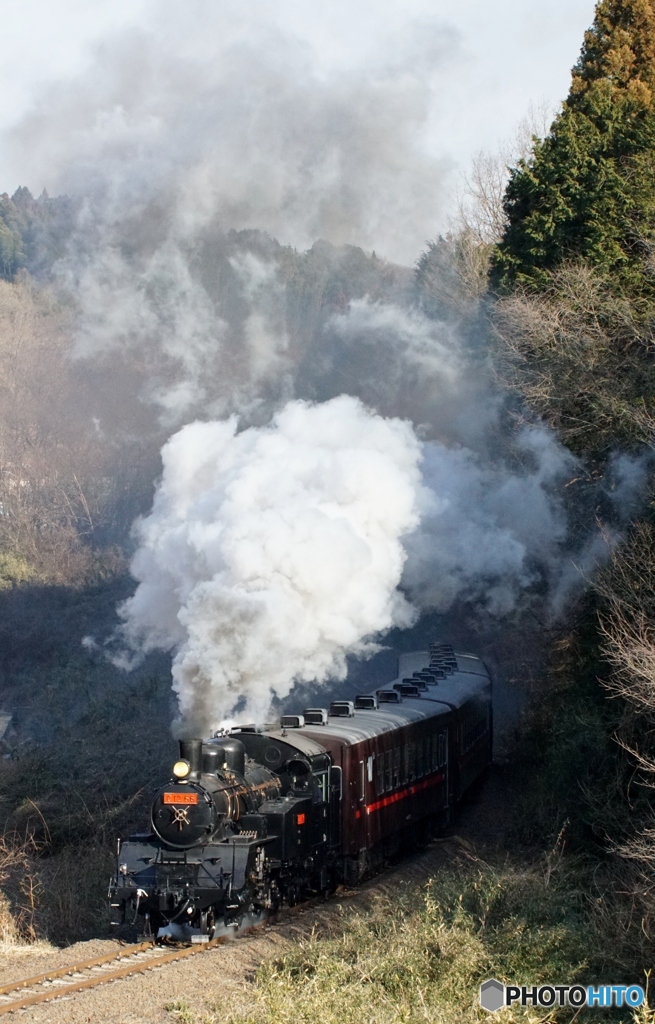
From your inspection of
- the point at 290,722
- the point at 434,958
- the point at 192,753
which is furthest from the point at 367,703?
the point at 434,958

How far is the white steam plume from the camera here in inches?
611

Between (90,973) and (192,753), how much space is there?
8.43ft

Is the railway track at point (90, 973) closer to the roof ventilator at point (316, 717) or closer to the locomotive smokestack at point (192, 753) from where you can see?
the locomotive smokestack at point (192, 753)

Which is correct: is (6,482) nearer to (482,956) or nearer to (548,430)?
(548,430)

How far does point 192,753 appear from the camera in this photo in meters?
12.1

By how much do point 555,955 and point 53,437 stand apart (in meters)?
41.7

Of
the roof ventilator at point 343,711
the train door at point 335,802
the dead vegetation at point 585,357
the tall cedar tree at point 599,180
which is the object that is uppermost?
the tall cedar tree at point 599,180

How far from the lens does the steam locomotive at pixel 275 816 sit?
1171 centimetres

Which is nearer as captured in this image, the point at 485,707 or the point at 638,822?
the point at 638,822

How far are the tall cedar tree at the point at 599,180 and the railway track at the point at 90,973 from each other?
15327 millimetres

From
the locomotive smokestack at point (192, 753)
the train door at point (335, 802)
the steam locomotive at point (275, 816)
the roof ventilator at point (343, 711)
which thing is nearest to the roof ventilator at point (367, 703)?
the steam locomotive at point (275, 816)

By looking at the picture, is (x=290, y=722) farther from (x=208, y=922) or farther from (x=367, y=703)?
(x=208, y=922)

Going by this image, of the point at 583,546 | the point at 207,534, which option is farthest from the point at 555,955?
the point at 583,546

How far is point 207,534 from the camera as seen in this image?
666 inches
